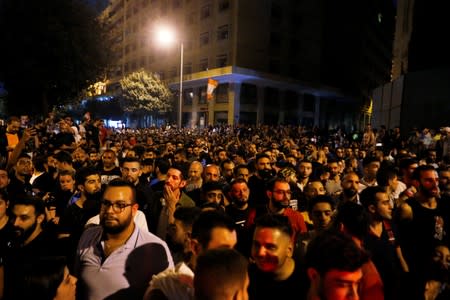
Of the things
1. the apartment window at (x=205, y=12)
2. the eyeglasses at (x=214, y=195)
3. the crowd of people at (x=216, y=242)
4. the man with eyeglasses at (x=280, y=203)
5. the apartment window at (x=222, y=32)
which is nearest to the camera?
the crowd of people at (x=216, y=242)

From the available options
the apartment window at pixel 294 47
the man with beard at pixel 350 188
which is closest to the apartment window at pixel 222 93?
the apartment window at pixel 294 47

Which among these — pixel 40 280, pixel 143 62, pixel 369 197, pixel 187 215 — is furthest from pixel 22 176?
pixel 143 62

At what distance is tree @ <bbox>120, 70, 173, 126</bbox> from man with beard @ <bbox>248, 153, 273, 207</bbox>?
32.9 metres

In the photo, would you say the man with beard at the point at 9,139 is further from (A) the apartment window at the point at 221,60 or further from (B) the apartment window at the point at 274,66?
(B) the apartment window at the point at 274,66

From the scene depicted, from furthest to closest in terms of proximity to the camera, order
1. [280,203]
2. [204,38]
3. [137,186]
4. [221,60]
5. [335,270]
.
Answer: [204,38] → [221,60] → [137,186] → [280,203] → [335,270]

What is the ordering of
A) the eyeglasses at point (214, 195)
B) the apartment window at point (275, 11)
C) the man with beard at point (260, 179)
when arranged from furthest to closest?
the apartment window at point (275, 11) < the man with beard at point (260, 179) < the eyeglasses at point (214, 195)

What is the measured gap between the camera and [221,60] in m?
40.8

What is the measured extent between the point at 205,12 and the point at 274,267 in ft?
143

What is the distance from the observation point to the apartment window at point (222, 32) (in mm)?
39906

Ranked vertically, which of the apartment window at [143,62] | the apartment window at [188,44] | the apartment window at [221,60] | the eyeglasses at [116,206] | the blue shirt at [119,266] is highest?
the apartment window at [188,44]

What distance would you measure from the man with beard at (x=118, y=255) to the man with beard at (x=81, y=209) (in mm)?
1010

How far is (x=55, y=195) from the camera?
5.50 metres

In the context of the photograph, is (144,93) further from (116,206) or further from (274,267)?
(274,267)

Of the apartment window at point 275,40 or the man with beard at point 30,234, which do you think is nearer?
the man with beard at point 30,234
